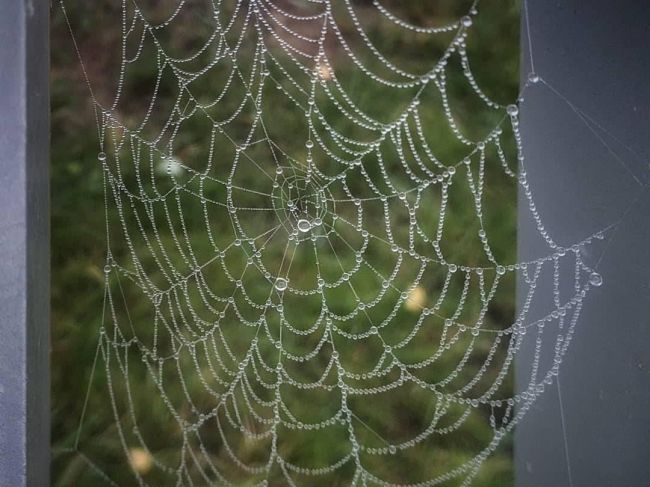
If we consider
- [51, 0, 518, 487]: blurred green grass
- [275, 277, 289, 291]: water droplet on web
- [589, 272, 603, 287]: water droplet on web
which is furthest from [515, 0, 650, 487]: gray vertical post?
[275, 277, 289, 291]: water droplet on web

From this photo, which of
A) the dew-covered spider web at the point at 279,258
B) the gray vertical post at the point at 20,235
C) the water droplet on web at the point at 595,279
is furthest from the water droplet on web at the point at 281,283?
the water droplet on web at the point at 595,279

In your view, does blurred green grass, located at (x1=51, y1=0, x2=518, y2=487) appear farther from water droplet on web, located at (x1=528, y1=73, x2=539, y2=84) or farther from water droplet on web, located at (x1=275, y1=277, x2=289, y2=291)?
water droplet on web, located at (x1=528, y1=73, x2=539, y2=84)

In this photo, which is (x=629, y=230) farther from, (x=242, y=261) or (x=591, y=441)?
(x=242, y=261)

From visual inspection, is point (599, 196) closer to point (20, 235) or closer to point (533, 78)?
point (533, 78)

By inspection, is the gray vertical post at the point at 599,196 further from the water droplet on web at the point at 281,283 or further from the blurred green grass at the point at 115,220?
the water droplet on web at the point at 281,283

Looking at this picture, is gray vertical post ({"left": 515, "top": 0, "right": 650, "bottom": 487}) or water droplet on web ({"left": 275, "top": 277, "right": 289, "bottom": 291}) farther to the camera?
water droplet on web ({"left": 275, "top": 277, "right": 289, "bottom": 291})

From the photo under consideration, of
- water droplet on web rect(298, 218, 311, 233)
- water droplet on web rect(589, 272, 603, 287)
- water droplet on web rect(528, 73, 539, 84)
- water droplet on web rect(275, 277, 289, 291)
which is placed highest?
water droplet on web rect(528, 73, 539, 84)
